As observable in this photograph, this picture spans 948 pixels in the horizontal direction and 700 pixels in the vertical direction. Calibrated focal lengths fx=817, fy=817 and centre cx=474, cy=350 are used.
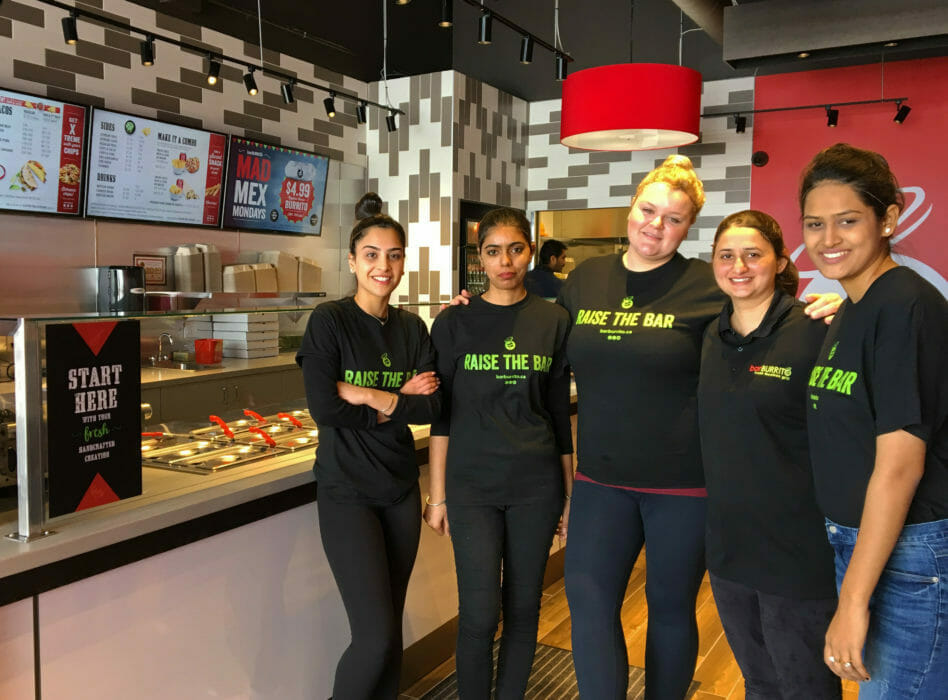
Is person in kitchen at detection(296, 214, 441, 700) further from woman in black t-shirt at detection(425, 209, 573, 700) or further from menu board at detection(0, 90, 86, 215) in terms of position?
menu board at detection(0, 90, 86, 215)

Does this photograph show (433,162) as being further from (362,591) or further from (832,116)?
(362,591)

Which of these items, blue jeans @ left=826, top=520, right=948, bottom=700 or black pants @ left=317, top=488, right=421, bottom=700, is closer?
blue jeans @ left=826, top=520, right=948, bottom=700

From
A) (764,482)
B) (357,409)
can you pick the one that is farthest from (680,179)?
Result: (357,409)

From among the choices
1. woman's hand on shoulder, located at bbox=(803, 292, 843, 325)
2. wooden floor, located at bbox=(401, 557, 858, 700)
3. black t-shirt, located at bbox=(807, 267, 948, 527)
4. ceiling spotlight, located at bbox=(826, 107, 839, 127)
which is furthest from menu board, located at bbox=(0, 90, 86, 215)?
ceiling spotlight, located at bbox=(826, 107, 839, 127)

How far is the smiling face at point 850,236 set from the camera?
1445 mm

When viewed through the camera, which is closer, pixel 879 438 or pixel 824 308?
pixel 879 438

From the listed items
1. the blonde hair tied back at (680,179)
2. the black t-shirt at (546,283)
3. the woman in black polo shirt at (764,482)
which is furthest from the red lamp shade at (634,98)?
the woman in black polo shirt at (764,482)

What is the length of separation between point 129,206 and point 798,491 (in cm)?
430

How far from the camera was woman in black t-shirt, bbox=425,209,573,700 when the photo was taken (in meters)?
2.20

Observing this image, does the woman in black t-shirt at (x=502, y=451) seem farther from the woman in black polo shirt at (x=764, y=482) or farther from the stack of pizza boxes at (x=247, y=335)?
the stack of pizza boxes at (x=247, y=335)

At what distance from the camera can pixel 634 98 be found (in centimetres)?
385

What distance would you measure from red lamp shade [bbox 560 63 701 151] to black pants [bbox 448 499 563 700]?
2.28 m

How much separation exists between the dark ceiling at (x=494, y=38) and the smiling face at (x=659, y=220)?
4308mm

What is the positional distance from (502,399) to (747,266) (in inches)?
28.7
